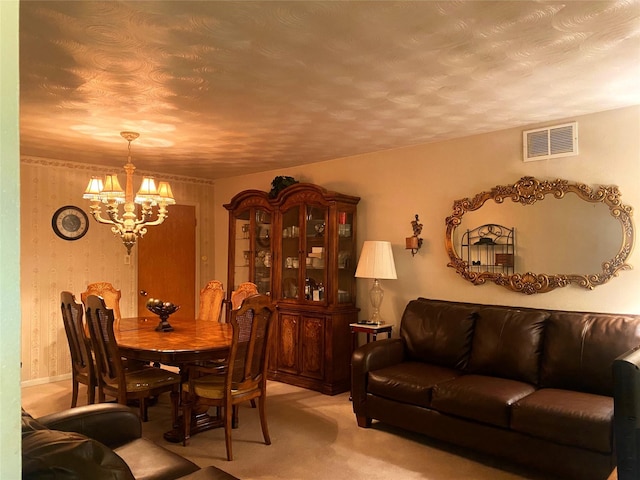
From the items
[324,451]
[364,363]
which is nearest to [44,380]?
[324,451]

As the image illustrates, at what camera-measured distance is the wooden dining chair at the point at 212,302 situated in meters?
4.82

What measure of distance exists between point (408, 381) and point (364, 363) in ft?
1.33

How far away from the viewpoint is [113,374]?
136 inches

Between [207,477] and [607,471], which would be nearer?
[207,477]

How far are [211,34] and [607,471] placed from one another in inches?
121

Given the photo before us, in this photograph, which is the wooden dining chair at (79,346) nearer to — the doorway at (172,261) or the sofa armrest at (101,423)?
the sofa armrest at (101,423)

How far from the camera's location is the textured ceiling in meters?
2.05

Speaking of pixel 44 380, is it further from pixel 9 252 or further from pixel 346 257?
pixel 9 252

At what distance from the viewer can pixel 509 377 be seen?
3.49 metres

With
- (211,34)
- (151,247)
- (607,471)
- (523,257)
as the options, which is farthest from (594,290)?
(151,247)

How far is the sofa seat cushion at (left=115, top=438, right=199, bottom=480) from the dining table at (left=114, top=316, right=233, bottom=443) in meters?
0.97

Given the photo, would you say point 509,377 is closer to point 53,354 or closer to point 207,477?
point 207,477

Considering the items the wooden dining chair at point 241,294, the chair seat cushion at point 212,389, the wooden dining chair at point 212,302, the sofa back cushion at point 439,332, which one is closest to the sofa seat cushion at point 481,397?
the sofa back cushion at point 439,332

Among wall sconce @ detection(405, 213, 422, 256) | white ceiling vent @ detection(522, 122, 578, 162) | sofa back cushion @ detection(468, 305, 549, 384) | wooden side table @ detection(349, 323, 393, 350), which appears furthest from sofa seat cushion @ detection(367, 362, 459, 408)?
white ceiling vent @ detection(522, 122, 578, 162)
